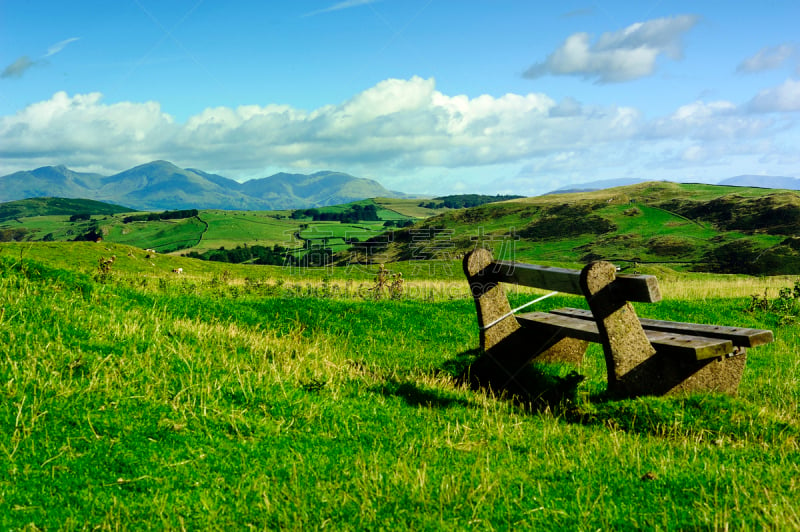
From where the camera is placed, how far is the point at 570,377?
24.7 ft

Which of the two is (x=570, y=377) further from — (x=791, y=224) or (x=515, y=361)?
(x=791, y=224)

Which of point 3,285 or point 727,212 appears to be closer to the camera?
point 3,285

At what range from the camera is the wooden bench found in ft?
20.8

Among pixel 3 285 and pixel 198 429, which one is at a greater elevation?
pixel 3 285

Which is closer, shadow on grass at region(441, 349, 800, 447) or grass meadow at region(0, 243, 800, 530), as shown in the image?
grass meadow at region(0, 243, 800, 530)

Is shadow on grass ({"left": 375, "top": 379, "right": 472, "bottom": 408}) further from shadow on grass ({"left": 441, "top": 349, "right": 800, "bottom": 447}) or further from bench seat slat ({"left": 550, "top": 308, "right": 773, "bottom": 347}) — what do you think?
bench seat slat ({"left": 550, "top": 308, "right": 773, "bottom": 347})

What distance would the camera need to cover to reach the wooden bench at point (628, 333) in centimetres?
634

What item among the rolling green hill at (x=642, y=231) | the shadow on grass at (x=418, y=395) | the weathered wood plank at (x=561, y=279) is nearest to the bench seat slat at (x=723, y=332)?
the weathered wood plank at (x=561, y=279)

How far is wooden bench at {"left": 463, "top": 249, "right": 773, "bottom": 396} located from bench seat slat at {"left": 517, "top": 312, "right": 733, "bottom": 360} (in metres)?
0.01

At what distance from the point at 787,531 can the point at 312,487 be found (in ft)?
10.6

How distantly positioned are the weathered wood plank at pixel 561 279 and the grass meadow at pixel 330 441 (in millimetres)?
1333

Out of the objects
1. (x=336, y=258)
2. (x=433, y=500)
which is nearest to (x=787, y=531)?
(x=433, y=500)

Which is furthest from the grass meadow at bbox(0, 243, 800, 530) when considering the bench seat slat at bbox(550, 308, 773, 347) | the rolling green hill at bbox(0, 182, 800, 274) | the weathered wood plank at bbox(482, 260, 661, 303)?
the rolling green hill at bbox(0, 182, 800, 274)

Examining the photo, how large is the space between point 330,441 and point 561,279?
346 cm
